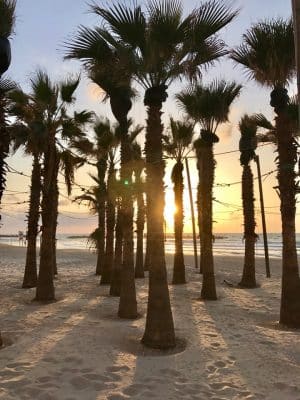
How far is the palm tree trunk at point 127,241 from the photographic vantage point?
12.1m

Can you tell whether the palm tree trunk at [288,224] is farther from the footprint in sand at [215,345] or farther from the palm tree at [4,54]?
the palm tree at [4,54]

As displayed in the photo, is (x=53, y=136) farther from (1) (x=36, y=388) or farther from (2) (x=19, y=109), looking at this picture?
(1) (x=36, y=388)

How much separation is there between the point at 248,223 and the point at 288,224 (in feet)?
32.9

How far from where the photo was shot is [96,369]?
293 inches

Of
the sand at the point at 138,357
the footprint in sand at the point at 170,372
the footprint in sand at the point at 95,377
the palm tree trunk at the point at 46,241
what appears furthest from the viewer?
the palm tree trunk at the point at 46,241

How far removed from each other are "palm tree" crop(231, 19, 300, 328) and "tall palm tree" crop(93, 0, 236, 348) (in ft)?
6.84

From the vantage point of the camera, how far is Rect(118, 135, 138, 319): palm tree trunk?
1213 centimetres

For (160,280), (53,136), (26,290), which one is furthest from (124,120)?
(26,290)

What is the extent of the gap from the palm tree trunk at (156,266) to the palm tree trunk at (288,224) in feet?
12.3

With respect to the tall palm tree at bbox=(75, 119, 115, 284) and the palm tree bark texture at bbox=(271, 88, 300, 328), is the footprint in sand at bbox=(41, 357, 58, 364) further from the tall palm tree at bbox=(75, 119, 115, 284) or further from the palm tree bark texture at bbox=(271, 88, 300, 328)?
the tall palm tree at bbox=(75, 119, 115, 284)

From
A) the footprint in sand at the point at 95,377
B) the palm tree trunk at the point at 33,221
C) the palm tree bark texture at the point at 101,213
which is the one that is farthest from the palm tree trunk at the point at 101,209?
the footprint in sand at the point at 95,377

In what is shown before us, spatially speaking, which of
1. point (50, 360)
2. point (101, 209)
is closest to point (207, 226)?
point (101, 209)

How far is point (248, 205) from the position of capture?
21312mm

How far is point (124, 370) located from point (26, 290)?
11.8 m
